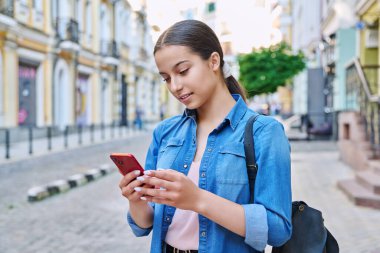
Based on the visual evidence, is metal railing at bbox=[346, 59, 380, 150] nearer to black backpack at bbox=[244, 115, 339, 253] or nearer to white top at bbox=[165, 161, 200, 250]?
black backpack at bbox=[244, 115, 339, 253]

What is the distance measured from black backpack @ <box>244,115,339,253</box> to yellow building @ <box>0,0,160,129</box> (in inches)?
662

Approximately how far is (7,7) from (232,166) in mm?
17619

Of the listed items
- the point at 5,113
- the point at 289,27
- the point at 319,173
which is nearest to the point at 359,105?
the point at 319,173

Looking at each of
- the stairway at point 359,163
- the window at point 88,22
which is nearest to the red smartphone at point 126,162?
the stairway at point 359,163

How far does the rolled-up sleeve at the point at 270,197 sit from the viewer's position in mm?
1625

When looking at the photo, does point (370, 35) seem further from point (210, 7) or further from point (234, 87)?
point (210, 7)

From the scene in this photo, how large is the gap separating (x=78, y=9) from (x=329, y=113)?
45.0 feet

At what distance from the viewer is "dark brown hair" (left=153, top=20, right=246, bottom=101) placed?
176cm

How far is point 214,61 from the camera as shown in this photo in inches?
72.7

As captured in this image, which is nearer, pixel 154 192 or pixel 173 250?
pixel 154 192

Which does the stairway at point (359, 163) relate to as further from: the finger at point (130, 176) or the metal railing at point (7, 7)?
the metal railing at point (7, 7)

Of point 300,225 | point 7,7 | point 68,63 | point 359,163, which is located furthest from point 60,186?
point 68,63

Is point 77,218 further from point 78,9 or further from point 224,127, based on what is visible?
point 78,9

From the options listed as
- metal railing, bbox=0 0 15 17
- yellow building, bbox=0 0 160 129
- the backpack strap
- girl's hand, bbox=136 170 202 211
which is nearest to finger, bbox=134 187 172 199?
girl's hand, bbox=136 170 202 211
